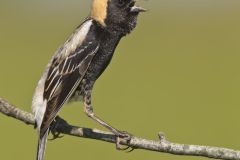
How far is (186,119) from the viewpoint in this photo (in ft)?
47.1

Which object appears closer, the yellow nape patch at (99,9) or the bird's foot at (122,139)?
the bird's foot at (122,139)

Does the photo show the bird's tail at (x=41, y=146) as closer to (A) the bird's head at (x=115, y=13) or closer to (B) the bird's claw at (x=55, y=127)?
(B) the bird's claw at (x=55, y=127)

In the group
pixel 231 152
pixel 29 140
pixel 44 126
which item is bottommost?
pixel 231 152

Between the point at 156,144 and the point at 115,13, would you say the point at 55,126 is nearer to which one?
the point at 115,13

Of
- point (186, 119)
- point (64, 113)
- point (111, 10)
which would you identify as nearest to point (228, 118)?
point (186, 119)

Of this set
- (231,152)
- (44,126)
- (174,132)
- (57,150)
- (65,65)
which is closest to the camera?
(231,152)

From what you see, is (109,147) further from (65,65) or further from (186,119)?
(65,65)

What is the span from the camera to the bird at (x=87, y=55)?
6.18m

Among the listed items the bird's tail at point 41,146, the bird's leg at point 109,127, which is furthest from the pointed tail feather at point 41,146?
the bird's leg at point 109,127

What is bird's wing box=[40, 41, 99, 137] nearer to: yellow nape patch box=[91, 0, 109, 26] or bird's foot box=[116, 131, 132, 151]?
yellow nape patch box=[91, 0, 109, 26]

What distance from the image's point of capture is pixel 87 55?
6316mm

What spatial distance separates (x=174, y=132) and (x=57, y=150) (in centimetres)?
210

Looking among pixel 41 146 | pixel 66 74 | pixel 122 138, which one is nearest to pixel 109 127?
pixel 122 138

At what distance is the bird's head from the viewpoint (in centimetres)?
636
